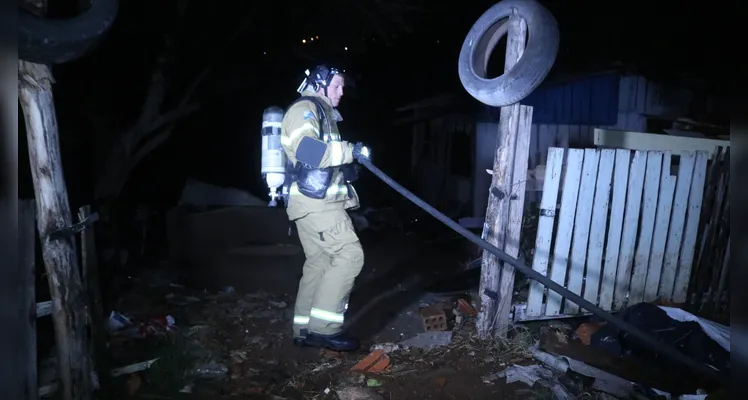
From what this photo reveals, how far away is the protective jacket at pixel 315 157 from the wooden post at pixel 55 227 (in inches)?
63.7

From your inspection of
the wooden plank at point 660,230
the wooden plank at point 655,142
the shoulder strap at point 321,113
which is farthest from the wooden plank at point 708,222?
the shoulder strap at point 321,113

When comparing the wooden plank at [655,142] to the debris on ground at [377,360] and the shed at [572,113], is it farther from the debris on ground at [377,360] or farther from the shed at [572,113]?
the debris on ground at [377,360]

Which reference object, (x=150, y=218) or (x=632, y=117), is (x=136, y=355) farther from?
(x=632, y=117)

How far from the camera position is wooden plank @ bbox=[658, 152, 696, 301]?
4840 millimetres

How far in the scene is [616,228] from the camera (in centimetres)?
464

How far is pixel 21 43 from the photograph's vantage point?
2555mm

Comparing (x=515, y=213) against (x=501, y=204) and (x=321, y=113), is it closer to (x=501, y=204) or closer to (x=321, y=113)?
(x=501, y=204)

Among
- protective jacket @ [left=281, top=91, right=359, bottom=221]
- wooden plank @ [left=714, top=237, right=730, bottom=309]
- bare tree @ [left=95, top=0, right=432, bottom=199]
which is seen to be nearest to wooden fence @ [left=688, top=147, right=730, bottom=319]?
wooden plank @ [left=714, top=237, right=730, bottom=309]

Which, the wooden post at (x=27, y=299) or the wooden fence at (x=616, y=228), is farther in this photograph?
the wooden fence at (x=616, y=228)

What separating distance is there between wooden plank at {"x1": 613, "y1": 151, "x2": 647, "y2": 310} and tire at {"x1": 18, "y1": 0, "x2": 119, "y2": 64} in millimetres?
4132

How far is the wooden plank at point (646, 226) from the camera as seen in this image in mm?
4668

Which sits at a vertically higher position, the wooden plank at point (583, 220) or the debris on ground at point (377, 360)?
the wooden plank at point (583, 220)

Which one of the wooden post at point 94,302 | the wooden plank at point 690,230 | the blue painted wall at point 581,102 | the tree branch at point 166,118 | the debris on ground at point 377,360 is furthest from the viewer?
the blue painted wall at point 581,102

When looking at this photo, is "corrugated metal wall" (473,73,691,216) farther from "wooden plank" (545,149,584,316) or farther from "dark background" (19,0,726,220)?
"wooden plank" (545,149,584,316)
